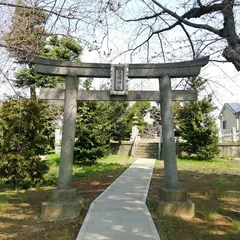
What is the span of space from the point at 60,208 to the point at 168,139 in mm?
2710

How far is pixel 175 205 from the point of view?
548 centimetres

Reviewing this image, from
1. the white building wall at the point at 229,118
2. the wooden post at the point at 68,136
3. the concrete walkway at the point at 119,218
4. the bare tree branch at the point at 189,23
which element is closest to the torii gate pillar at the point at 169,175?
the concrete walkway at the point at 119,218

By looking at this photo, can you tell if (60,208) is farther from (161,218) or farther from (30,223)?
(161,218)

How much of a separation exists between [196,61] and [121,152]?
14.9 meters

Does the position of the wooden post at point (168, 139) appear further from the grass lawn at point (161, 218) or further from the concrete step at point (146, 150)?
the concrete step at point (146, 150)

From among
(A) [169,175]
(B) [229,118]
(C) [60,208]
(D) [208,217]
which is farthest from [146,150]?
(B) [229,118]

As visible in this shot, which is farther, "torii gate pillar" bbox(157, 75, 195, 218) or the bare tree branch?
the bare tree branch

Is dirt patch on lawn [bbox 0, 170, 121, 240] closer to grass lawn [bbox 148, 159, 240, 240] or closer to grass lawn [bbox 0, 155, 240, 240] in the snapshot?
grass lawn [bbox 0, 155, 240, 240]

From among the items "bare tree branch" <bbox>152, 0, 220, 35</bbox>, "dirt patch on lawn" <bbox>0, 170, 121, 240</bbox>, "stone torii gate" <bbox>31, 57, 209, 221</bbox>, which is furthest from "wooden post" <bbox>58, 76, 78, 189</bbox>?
"bare tree branch" <bbox>152, 0, 220, 35</bbox>

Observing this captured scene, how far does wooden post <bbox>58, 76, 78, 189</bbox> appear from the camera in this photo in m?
5.73

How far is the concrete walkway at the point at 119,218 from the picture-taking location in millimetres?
4066

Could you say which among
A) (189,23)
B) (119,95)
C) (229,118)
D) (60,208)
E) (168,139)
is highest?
(229,118)

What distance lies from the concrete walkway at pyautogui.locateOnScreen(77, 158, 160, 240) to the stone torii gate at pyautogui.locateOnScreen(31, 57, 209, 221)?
0.56m

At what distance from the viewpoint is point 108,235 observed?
406 cm
